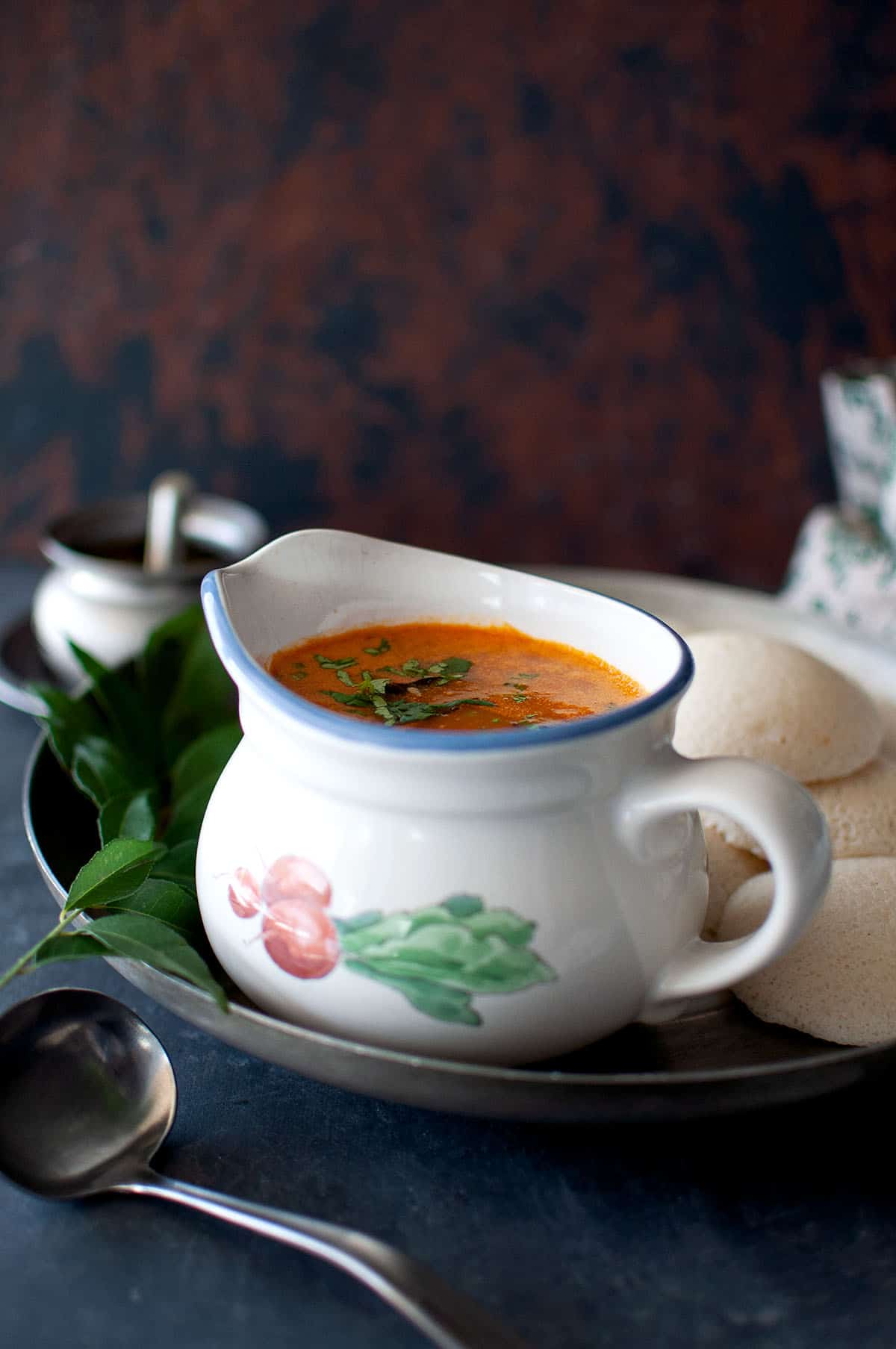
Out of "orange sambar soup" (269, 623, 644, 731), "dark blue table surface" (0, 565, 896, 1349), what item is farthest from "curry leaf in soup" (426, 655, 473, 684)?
"dark blue table surface" (0, 565, 896, 1349)

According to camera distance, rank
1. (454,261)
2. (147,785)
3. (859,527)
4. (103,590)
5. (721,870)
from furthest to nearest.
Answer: (454,261) < (859,527) < (103,590) < (147,785) < (721,870)

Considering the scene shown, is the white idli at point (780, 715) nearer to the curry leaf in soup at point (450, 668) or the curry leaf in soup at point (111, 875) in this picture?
the curry leaf in soup at point (450, 668)

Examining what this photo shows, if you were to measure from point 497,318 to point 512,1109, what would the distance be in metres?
1.13

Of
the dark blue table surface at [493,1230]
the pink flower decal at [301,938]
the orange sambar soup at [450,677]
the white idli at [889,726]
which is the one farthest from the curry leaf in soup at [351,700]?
the white idli at [889,726]

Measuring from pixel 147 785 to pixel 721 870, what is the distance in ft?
1.26

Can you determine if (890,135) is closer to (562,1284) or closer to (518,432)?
(518,432)

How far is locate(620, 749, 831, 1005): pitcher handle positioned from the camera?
54cm

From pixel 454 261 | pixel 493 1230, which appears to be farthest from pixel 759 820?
pixel 454 261

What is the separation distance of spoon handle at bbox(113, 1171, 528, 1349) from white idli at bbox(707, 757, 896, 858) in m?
0.32

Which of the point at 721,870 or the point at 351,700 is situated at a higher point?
the point at 351,700

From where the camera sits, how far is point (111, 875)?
24.8 inches

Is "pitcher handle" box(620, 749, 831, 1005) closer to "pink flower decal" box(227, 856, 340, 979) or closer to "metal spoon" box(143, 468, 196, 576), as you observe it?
"pink flower decal" box(227, 856, 340, 979)

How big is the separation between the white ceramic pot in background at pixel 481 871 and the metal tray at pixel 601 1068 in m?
0.02

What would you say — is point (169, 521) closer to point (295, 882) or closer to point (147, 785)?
point (147, 785)
